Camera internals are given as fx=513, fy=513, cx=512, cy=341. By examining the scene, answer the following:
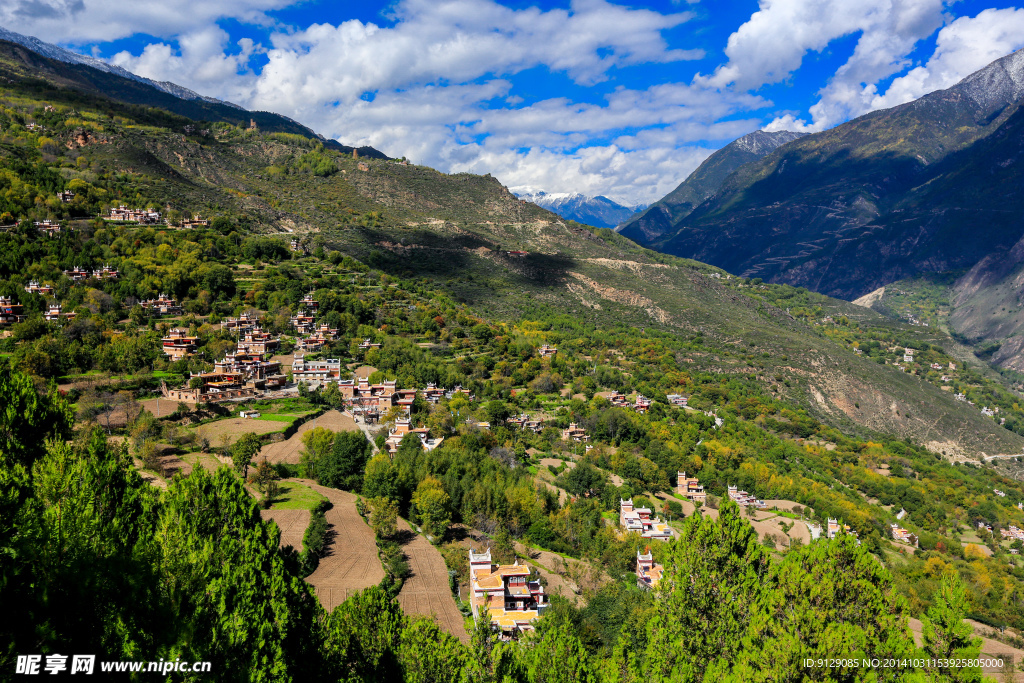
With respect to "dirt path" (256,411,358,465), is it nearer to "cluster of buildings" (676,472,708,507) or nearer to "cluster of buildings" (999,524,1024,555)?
"cluster of buildings" (676,472,708,507)

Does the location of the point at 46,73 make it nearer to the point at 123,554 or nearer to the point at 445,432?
the point at 445,432

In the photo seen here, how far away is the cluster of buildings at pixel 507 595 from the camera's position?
2327 cm

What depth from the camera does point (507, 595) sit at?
80.9ft

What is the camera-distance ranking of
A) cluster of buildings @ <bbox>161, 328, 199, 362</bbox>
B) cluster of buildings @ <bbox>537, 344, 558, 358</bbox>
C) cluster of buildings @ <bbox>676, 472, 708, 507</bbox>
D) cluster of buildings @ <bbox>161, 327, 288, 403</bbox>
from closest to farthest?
cluster of buildings @ <bbox>161, 327, 288, 403</bbox> < cluster of buildings @ <bbox>161, 328, 199, 362</bbox> < cluster of buildings @ <bbox>676, 472, 708, 507</bbox> < cluster of buildings @ <bbox>537, 344, 558, 358</bbox>

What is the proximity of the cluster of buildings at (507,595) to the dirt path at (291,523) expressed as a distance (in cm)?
917

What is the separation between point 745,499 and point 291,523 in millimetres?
38242

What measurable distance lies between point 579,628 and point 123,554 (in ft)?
58.6

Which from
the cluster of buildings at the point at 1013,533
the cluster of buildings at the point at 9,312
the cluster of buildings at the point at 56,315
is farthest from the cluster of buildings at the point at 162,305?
the cluster of buildings at the point at 1013,533

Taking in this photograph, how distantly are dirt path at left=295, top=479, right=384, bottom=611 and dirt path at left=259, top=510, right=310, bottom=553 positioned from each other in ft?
4.61

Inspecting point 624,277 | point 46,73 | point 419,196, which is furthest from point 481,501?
point 46,73

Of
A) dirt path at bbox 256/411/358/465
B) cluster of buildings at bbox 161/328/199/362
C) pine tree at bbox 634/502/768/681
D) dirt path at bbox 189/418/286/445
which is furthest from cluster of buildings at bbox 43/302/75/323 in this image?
pine tree at bbox 634/502/768/681

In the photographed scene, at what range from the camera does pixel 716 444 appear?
180ft

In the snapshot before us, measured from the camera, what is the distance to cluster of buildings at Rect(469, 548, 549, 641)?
23266 mm

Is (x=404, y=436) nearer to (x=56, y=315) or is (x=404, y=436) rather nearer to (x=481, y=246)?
(x=56, y=315)
